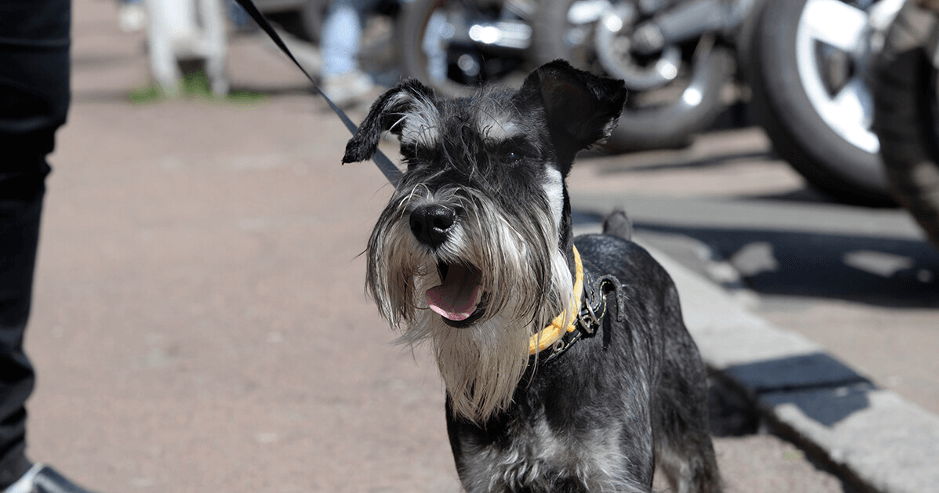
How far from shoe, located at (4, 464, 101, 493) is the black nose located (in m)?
1.63

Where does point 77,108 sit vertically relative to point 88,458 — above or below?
below

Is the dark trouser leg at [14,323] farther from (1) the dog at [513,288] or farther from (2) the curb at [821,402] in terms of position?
(2) the curb at [821,402]

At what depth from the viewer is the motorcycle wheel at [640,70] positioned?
26.5 ft

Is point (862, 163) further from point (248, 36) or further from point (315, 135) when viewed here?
point (248, 36)

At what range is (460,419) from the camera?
2.41 m

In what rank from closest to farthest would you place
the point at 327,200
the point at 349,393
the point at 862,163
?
the point at 349,393, the point at 862,163, the point at 327,200

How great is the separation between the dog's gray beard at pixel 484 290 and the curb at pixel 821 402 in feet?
4.74

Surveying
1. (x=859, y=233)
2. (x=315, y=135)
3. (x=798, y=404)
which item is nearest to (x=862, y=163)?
(x=859, y=233)

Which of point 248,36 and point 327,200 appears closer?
point 327,200

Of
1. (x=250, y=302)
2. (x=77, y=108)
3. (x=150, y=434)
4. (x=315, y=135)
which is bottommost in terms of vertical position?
(x=77, y=108)

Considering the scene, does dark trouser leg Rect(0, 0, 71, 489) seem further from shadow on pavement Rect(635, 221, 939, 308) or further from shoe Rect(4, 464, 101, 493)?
shadow on pavement Rect(635, 221, 939, 308)

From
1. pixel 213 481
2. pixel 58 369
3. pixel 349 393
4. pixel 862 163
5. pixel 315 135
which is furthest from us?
pixel 315 135

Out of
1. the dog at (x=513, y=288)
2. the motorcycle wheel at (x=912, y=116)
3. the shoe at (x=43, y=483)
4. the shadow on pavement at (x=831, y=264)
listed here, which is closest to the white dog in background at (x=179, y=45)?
the shadow on pavement at (x=831, y=264)

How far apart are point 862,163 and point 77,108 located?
1046 cm
